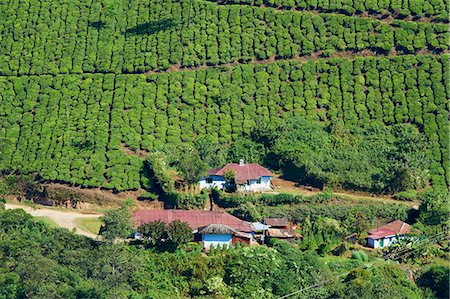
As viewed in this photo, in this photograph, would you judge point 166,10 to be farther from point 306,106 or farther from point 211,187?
point 211,187

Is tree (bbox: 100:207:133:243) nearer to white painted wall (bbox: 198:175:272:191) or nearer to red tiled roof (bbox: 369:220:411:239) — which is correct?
white painted wall (bbox: 198:175:272:191)

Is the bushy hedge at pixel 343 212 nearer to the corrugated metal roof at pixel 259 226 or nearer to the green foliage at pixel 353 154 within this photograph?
the corrugated metal roof at pixel 259 226

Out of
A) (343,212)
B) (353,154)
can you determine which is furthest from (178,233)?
(353,154)

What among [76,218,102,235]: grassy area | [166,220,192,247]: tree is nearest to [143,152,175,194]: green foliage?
[76,218,102,235]: grassy area

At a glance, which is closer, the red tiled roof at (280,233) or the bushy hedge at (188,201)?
the red tiled roof at (280,233)

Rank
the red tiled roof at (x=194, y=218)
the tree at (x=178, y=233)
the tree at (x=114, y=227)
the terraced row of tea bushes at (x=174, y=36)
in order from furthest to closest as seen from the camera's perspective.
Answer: the terraced row of tea bushes at (x=174, y=36) → the red tiled roof at (x=194, y=218) → the tree at (x=178, y=233) → the tree at (x=114, y=227)

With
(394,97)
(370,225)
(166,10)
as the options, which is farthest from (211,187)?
(166,10)

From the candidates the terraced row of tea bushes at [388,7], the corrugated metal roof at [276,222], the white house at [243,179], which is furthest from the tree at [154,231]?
the terraced row of tea bushes at [388,7]
